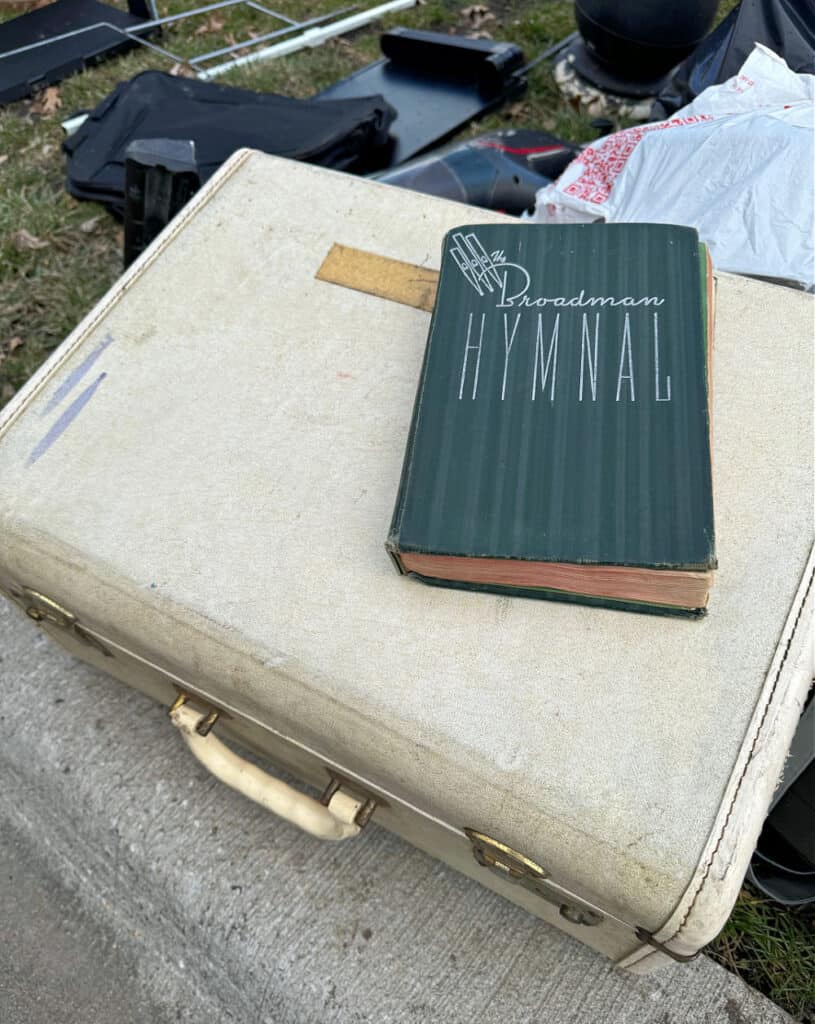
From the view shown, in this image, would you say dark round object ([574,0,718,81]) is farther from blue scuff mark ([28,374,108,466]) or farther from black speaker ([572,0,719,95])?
blue scuff mark ([28,374,108,466])

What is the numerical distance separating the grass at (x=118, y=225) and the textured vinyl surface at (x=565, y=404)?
2.52 ft

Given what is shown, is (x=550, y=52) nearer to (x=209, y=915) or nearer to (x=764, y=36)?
(x=764, y=36)

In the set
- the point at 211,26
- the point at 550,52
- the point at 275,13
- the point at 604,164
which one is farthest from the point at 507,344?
the point at 211,26

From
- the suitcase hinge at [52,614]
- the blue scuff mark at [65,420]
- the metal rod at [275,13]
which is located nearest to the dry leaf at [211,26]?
the metal rod at [275,13]

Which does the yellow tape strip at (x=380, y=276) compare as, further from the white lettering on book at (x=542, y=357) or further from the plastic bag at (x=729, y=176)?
the plastic bag at (x=729, y=176)

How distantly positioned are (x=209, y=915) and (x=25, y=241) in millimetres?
1927

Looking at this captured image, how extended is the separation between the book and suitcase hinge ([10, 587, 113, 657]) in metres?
0.47

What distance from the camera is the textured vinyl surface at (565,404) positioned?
2.56 ft

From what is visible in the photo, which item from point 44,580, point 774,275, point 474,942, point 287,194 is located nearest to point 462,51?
point 287,194

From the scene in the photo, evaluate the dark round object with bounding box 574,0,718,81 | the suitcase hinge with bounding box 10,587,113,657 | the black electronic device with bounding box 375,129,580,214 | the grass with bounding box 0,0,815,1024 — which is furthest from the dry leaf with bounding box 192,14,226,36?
the suitcase hinge with bounding box 10,587,113,657

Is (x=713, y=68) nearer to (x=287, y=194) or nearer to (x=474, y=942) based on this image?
(x=287, y=194)

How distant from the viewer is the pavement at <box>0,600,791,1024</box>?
109 cm

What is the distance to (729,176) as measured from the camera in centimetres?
128

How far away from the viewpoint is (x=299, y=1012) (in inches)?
44.1
